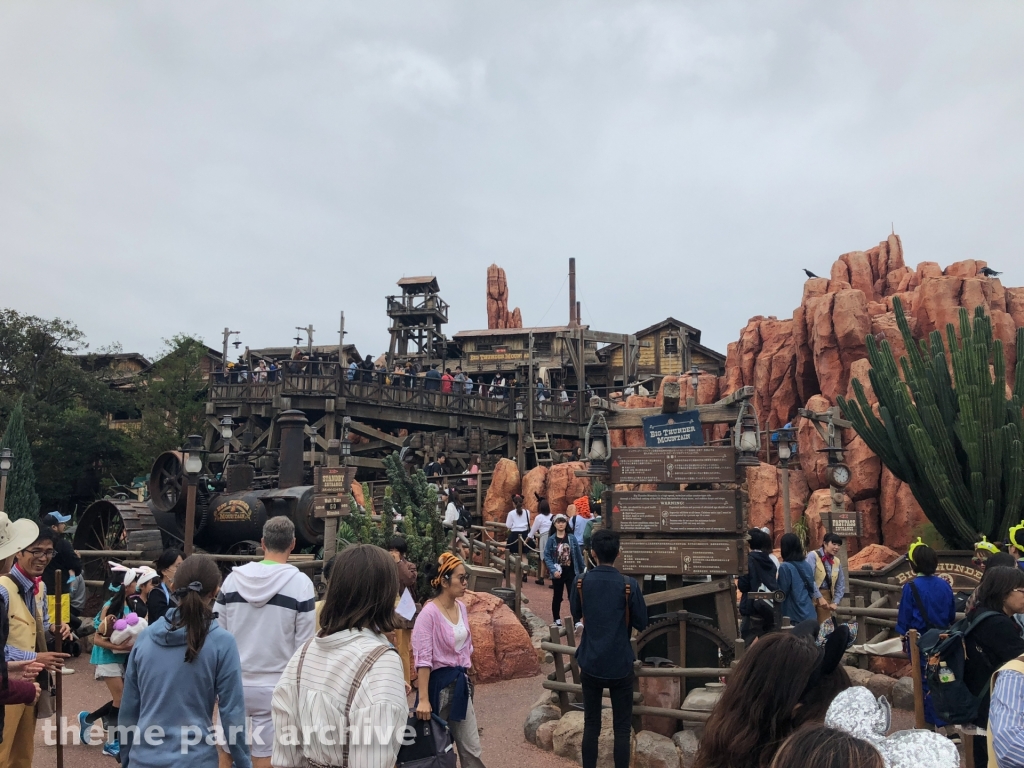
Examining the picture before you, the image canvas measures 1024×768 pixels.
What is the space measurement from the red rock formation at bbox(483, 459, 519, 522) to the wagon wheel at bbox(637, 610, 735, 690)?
17259mm

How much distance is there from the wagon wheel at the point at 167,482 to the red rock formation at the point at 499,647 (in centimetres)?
775

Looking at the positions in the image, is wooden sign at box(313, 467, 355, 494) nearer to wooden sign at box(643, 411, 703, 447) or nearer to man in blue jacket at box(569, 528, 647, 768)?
wooden sign at box(643, 411, 703, 447)

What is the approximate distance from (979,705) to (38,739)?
673 cm

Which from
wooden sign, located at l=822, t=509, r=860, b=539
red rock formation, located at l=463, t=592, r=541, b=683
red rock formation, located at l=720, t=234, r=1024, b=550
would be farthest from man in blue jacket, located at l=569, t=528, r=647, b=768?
red rock formation, located at l=720, t=234, r=1024, b=550

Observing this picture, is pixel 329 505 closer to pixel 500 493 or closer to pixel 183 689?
pixel 183 689

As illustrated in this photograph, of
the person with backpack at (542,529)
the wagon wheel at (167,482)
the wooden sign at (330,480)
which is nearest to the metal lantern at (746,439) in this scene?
the wooden sign at (330,480)

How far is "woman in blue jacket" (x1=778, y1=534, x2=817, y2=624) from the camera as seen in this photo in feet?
19.8

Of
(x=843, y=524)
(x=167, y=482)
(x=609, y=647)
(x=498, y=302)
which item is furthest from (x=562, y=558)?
(x=498, y=302)

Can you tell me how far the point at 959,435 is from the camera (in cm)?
1227

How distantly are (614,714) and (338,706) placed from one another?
2729 millimetres

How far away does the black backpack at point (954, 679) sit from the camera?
11.4ft

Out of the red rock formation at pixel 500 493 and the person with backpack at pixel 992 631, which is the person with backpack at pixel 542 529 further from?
the person with backpack at pixel 992 631

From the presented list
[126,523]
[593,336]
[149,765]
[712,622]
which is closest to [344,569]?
[149,765]

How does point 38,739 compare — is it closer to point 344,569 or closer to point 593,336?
point 344,569
